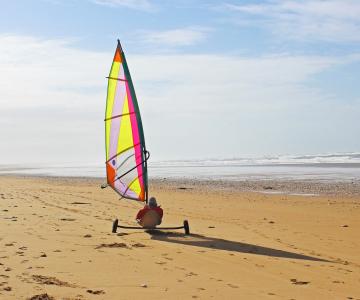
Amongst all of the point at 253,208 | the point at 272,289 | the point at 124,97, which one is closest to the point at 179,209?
the point at 253,208

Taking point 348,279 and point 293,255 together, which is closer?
point 348,279

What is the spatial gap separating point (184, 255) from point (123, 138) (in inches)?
161

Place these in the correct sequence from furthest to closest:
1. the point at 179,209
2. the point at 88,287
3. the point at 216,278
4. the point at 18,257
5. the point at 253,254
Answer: the point at 179,209
the point at 253,254
the point at 18,257
the point at 216,278
the point at 88,287

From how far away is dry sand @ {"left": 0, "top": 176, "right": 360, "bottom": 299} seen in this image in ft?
17.8

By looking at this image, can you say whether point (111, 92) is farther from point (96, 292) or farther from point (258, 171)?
point (258, 171)

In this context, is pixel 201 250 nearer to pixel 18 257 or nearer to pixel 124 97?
pixel 18 257

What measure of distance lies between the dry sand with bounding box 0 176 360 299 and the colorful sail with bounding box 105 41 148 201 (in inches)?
34.8

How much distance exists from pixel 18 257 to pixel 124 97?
470 centimetres

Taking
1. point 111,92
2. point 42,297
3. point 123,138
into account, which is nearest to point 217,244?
point 123,138

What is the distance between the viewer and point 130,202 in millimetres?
16078

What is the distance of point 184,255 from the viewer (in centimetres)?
734

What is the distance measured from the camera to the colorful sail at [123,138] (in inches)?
416

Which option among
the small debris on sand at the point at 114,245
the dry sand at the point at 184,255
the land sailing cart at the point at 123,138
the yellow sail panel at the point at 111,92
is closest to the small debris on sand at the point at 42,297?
the dry sand at the point at 184,255

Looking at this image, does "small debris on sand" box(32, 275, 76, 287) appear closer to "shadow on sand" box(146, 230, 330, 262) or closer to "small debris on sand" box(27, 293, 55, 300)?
"small debris on sand" box(27, 293, 55, 300)
